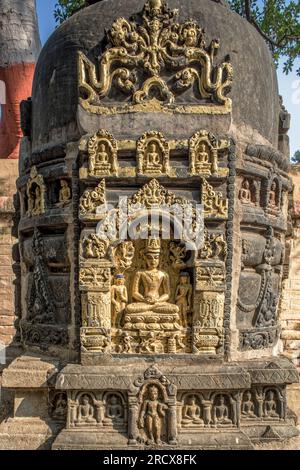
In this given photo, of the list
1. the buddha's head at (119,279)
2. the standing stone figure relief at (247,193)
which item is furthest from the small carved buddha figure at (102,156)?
the standing stone figure relief at (247,193)

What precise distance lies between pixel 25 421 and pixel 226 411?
1.90m

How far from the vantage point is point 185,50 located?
14.6 feet

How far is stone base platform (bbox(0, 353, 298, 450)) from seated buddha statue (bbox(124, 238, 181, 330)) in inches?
11.8

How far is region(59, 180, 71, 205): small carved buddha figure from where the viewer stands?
4.73 meters

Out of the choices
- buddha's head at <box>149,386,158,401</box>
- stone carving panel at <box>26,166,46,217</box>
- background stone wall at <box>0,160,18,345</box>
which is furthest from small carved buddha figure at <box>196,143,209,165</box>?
background stone wall at <box>0,160,18,345</box>

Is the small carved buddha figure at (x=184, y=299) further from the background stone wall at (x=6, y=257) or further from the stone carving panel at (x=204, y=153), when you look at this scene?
the background stone wall at (x=6, y=257)

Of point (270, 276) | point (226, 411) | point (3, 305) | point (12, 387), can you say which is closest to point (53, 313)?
point (12, 387)

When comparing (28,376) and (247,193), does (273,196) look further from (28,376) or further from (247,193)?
(28,376)

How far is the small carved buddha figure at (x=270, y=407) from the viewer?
4.48 metres

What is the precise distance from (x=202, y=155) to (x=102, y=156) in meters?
0.94

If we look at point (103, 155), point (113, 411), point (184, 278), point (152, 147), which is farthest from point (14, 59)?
point (113, 411)

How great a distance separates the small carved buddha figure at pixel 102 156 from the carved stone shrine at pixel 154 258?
2cm

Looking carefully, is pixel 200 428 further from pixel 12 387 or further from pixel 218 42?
pixel 218 42

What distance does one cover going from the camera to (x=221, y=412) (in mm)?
4289
